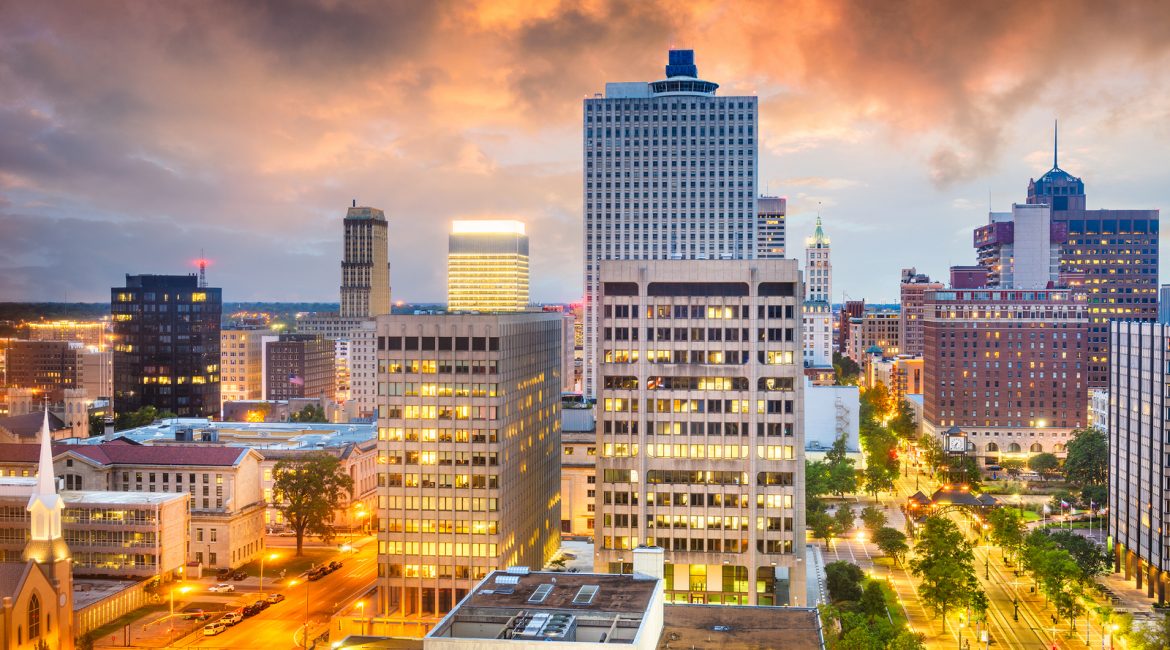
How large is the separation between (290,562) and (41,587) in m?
51.6

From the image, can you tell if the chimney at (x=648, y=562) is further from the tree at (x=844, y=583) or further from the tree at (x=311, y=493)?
the tree at (x=311, y=493)

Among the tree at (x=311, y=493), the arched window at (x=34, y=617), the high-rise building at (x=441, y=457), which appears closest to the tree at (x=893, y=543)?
the high-rise building at (x=441, y=457)

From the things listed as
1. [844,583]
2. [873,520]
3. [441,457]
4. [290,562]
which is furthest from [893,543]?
[290,562]

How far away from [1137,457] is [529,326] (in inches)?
3759

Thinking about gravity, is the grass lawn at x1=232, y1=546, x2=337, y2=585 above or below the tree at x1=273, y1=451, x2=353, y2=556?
below

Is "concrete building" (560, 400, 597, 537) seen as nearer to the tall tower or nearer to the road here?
the road

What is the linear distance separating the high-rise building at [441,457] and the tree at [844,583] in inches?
1760

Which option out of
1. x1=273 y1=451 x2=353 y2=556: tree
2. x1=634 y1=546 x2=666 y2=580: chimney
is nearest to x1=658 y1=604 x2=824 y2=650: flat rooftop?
x1=634 y1=546 x2=666 y2=580: chimney

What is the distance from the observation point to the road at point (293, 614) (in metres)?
124

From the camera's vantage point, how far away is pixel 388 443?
13925cm

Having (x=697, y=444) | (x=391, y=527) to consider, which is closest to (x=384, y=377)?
(x=391, y=527)

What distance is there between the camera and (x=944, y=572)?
13388 centimetres

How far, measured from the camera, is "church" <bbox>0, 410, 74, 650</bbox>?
366 ft

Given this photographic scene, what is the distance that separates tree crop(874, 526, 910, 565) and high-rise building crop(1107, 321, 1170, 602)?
33239 mm
